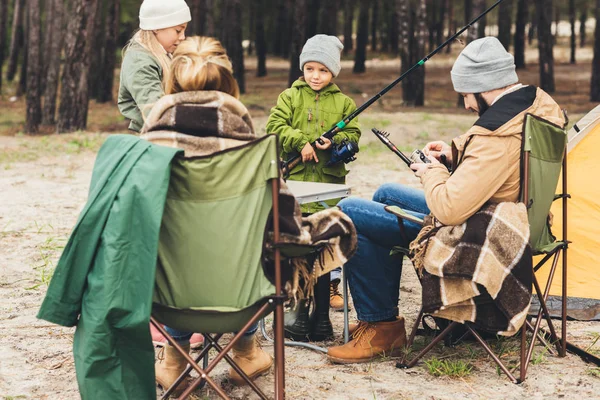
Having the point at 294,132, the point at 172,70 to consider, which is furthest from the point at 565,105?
the point at 172,70

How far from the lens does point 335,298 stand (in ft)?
16.3

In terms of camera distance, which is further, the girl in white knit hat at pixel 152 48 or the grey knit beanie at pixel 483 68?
the girl in white knit hat at pixel 152 48

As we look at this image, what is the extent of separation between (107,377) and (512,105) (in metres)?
2.00

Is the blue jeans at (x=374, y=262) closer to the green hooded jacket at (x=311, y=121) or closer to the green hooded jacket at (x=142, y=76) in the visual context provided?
the green hooded jacket at (x=311, y=121)

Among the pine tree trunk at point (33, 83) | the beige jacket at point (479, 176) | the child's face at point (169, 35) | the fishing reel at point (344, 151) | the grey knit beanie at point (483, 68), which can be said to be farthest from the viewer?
the pine tree trunk at point (33, 83)

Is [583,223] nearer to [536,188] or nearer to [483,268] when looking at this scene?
[536,188]

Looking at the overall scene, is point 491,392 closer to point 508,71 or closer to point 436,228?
point 436,228

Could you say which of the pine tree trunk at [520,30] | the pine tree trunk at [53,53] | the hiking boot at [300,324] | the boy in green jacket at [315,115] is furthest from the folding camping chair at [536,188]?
the pine tree trunk at [520,30]

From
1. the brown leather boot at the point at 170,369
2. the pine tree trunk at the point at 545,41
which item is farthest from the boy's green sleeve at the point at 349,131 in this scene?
the pine tree trunk at the point at 545,41

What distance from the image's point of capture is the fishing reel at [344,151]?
184 inches

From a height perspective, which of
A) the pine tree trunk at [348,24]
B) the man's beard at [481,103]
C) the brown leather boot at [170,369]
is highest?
the pine tree trunk at [348,24]

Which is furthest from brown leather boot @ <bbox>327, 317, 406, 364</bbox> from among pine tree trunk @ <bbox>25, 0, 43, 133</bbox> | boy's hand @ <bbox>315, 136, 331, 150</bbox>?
pine tree trunk @ <bbox>25, 0, 43, 133</bbox>

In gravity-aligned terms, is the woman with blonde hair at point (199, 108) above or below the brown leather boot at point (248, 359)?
above

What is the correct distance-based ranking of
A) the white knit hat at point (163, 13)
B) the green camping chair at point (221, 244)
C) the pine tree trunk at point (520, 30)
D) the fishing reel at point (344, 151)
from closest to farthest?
the green camping chair at point (221, 244) → the white knit hat at point (163, 13) → the fishing reel at point (344, 151) → the pine tree trunk at point (520, 30)
